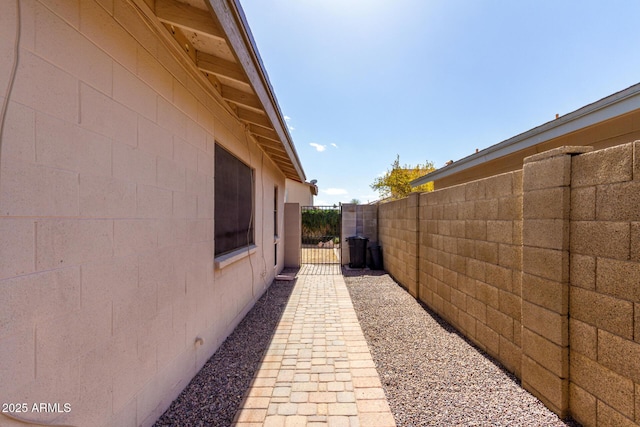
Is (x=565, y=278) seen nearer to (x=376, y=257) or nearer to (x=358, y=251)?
(x=376, y=257)

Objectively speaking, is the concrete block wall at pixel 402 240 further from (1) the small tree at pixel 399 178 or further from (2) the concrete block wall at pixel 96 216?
(1) the small tree at pixel 399 178

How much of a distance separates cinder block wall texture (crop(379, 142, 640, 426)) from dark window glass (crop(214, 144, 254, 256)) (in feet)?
12.0

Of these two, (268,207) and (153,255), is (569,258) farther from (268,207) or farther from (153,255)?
(268,207)

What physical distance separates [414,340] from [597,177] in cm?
281

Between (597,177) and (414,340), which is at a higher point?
(597,177)

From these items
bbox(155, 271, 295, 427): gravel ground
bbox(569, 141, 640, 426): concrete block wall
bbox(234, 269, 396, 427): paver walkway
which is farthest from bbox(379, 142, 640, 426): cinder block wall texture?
bbox(155, 271, 295, 427): gravel ground

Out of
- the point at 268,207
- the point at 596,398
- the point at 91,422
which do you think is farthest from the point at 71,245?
the point at 268,207

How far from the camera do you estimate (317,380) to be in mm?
2760

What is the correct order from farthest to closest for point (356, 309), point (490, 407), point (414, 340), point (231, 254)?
point (356, 309), point (231, 254), point (414, 340), point (490, 407)

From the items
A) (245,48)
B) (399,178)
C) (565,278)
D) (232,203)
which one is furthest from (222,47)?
(399,178)

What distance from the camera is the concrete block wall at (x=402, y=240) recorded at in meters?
5.65

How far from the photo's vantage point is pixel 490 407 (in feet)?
7.45

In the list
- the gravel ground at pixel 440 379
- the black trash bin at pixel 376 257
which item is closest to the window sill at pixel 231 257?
the gravel ground at pixel 440 379

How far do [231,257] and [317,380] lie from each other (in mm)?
2040
